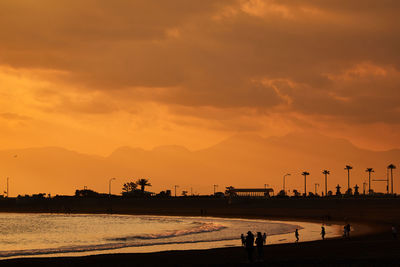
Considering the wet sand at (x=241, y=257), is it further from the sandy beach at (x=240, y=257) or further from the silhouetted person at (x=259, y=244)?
the silhouetted person at (x=259, y=244)

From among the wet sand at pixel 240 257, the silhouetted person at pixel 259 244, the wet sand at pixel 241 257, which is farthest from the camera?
the silhouetted person at pixel 259 244

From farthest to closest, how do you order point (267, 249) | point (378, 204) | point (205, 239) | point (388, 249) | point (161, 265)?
point (378, 204)
point (205, 239)
point (267, 249)
point (388, 249)
point (161, 265)

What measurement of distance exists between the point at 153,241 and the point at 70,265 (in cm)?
3072

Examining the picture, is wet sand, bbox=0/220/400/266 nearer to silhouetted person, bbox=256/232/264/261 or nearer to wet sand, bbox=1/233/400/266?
wet sand, bbox=1/233/400/266

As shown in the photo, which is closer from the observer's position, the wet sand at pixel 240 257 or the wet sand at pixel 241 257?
the wet sand at pixel 241 257

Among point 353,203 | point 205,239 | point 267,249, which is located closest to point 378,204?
point 353,203

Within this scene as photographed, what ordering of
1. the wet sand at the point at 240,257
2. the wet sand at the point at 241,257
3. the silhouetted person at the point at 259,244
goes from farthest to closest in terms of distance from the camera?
the silhouetted person at the point at 259,244
the wet sand at the point at 240,257
the wet sand at the point at 241,257

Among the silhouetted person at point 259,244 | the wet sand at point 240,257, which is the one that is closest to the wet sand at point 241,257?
the wet sand at point 240,257

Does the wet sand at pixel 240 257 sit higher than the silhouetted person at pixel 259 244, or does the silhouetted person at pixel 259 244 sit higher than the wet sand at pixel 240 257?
the silhouetted person at pixel 259 244

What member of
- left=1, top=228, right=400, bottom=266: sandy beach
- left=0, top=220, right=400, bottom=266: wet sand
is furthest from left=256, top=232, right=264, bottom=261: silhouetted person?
left=1, top=228, right=400, bottom=266: sandy beach

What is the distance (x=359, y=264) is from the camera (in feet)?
119

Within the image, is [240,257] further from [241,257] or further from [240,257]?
[241,257]

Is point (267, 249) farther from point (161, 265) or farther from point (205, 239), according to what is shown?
point (205, 239)

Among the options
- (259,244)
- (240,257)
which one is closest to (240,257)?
(240,257)
